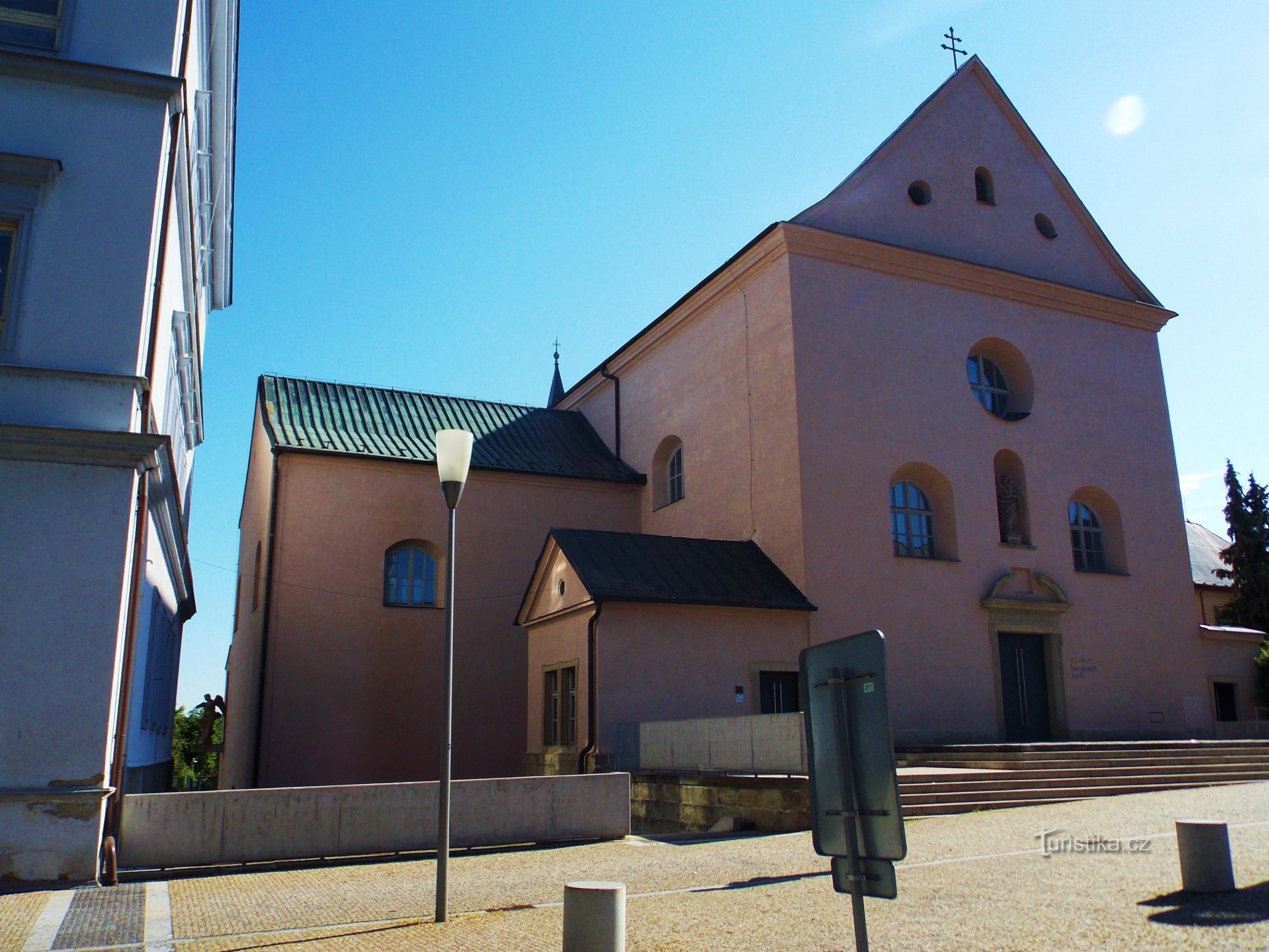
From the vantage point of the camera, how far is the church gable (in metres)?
24.3

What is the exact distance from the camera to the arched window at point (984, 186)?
85.8ft

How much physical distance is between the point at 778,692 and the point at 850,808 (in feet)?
54.1

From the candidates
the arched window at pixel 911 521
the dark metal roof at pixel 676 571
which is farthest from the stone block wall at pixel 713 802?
the arched window at pixel 911 521

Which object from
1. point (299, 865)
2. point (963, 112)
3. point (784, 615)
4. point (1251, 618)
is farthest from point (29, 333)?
point (1251, 618)

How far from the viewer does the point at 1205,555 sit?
120ft

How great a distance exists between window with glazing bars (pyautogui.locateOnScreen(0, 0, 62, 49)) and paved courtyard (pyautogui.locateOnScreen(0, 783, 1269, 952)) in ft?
30.0

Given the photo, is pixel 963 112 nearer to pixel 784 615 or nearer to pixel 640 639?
pixel 784 615

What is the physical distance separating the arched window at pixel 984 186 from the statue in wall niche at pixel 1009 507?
23.6ft

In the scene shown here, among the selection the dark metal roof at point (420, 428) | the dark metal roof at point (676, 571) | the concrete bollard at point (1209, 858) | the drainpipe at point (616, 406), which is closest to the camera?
the concrete bollard at point (1209, 858)

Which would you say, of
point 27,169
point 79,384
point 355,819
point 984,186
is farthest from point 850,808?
point 984,186

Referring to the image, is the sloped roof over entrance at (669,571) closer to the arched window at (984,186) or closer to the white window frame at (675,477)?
the white window frame at (675,477)

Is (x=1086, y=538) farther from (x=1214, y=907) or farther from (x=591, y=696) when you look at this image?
(x=1214, y=907)

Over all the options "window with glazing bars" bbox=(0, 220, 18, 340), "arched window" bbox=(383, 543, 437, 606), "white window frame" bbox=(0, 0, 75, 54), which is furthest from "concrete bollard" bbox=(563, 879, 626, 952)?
"arched window" bbox=(383, 543, 437, 606)

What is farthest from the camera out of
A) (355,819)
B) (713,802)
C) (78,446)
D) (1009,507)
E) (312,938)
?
(1009,507)
